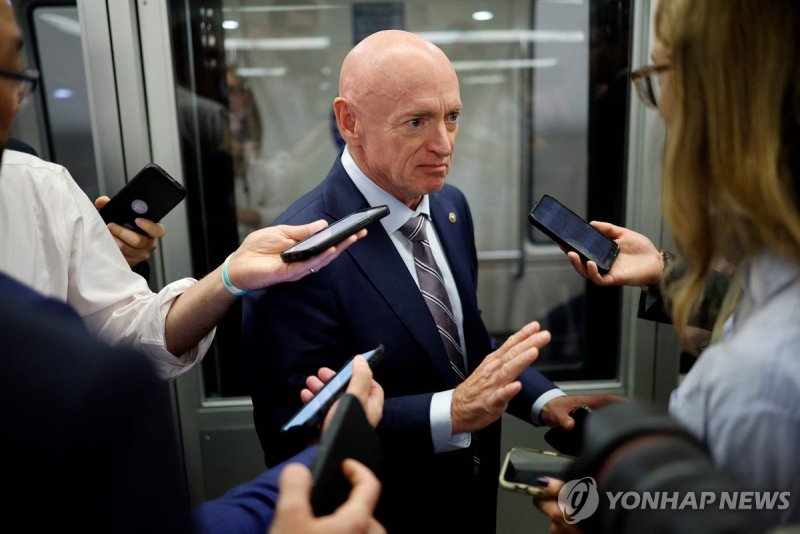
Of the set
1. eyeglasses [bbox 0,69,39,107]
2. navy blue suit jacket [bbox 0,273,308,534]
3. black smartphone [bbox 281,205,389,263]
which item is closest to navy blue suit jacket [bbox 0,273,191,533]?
navy blue suit jacket [bbox 0,273,308,534]

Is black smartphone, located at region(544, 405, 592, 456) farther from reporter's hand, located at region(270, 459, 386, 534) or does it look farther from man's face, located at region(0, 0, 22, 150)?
man's face, located at region(0, 0, 22, 150)

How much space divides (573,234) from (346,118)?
0.66 m

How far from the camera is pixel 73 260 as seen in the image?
1.35m

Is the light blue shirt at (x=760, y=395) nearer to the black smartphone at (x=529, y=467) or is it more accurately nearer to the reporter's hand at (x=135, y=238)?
the black smartphone at (x=529, y=467)

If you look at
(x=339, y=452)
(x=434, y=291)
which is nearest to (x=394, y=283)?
(x=434, y=291)

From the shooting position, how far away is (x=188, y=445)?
2164mm

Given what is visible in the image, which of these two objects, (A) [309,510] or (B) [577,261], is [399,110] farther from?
(A) [309,510]

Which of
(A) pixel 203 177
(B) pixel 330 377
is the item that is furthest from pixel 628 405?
(A) pixel 203 177

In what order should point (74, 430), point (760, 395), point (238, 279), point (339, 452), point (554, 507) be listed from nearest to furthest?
1. point (74, 430)
2. point (760, 395)
3. point (339, 452)
4. point (554, 507)
5. point (238, 279)

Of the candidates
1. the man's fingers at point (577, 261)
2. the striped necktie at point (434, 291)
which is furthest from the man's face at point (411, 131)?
the man's fingers at point (577, 261)

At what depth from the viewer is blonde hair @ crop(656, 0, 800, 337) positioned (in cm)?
76

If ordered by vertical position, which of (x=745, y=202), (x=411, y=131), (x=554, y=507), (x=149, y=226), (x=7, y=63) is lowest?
(x=554, y=507)

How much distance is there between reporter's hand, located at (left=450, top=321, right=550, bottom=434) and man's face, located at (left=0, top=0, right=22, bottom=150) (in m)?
0.96

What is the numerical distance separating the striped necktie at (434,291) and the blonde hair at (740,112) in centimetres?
76
